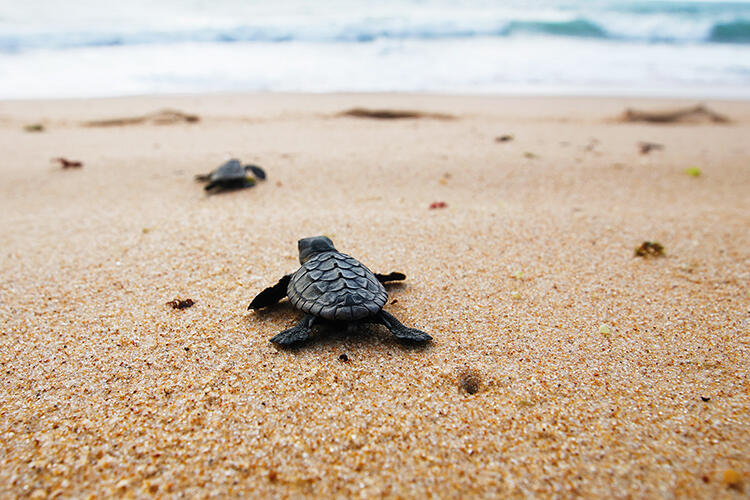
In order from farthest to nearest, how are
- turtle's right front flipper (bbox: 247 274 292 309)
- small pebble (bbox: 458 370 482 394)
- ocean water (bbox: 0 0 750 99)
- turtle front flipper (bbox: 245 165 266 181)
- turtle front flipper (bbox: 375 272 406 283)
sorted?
ocean water (bbox: 0 0 750 99) → turtle front flipper (bbox: 245 165 266 181) → turtle front flipper (bbox: 375 272 406 283) → turtle's right front flipper (bbox: 247 274 292 309) → small pebble (bbox: 458 370 482 394)

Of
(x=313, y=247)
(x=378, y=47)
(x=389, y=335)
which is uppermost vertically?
(x=378, y=47)

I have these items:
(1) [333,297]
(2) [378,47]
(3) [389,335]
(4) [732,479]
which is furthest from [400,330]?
(2) [378,47]

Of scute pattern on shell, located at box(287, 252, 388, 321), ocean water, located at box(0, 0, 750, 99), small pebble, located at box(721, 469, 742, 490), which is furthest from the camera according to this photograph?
ocean water, located at box(0, 0, 750, 99)

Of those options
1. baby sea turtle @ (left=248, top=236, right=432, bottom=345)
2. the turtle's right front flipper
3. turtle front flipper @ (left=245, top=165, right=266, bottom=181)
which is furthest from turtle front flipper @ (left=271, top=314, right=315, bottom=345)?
turtle front flipper @ (left=245, top=165, right=266, bottom=181)

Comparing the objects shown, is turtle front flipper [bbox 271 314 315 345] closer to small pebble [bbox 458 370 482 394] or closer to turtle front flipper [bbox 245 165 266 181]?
small pebble [bbox 458 370 482 394]

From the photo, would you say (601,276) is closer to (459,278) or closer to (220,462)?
(459,278)

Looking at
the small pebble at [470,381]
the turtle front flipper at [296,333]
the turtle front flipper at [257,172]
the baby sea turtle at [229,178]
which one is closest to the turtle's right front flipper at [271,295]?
the turtle front flipper at [296,333]

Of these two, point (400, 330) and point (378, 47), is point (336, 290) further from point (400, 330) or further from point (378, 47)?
point (378, 47)
